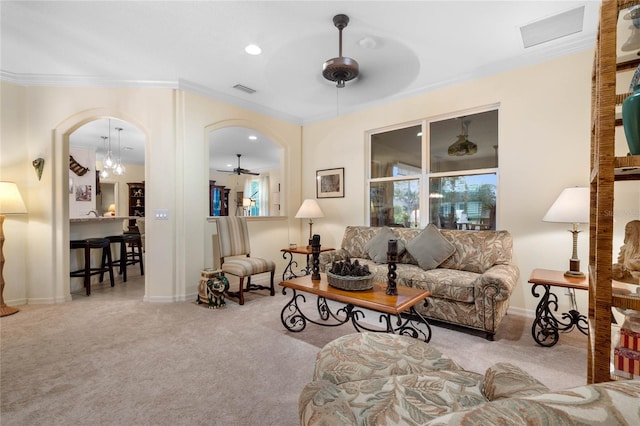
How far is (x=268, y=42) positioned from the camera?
112 inches

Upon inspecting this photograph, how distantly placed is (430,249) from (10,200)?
4.66m

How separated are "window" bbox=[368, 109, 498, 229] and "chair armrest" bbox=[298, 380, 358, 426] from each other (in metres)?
3.30

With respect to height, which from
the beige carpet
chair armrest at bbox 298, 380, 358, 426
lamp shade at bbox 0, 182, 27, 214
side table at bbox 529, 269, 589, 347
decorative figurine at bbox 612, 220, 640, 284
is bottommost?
the beige carpet

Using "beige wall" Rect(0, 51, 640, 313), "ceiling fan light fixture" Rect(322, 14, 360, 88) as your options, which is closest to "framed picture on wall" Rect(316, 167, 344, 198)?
"beige wall" Rect(0, 51, 640, 313)

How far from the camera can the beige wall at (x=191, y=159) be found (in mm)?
2932

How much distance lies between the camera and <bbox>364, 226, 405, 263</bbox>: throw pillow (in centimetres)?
360

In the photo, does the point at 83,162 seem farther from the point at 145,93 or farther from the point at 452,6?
the point at 452,6

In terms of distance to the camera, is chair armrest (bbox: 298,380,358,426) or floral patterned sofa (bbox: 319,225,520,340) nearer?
chair armrest (bbox: 298,380,358,426)

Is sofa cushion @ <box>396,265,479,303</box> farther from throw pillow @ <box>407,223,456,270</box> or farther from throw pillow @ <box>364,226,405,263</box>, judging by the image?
throw pillow @ <box>364,226,405,263</box>

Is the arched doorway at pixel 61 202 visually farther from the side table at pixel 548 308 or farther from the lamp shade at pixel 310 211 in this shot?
the side table at pixel 548 308

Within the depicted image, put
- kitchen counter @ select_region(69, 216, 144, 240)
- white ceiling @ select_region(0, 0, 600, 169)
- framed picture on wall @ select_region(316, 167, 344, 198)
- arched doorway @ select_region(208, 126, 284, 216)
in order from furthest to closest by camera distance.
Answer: arched doorway @ select_region(208, 126, 284, 216), framed picture on wall @ select_region(316, 167, 344, 198), kitchen counter @ select_region(69, 216, 144, 240), white ceiling @ select_region(0, 0, 600, 169)

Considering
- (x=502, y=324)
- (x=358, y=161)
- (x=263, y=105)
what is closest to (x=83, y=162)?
(x=263, y=105)

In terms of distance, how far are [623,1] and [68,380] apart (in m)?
3.45

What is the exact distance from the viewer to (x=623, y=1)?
40.1 inches
